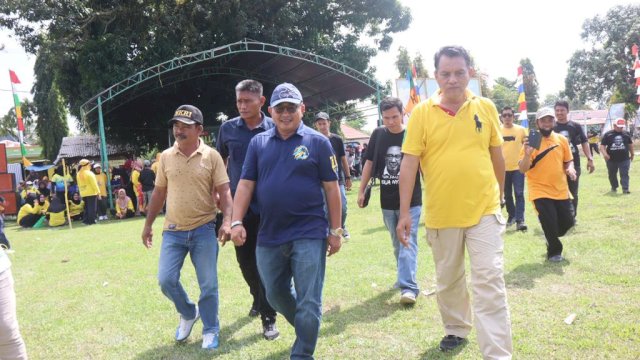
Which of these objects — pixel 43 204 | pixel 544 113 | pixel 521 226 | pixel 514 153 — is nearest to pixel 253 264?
pixel 544 113

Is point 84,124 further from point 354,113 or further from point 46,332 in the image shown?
point 46,332

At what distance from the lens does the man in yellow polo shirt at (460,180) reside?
300 cm

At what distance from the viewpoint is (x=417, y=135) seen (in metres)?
3.21

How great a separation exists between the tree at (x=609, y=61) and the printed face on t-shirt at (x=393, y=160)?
40534mm

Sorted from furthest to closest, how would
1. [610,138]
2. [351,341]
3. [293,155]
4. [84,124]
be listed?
[84,124], [610,138], [351,341], [293,155]

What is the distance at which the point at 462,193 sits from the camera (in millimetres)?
3092

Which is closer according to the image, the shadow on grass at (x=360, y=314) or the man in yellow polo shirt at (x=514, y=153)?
the shadow on grass at (x=360, y=314)

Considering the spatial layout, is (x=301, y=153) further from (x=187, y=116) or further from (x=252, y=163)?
(x=187, y=116)

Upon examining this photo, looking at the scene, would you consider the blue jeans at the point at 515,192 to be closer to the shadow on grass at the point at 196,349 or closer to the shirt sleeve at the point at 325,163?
the shadow on grass at the point at 196,349

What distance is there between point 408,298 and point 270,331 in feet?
4.15

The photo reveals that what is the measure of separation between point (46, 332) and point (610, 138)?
12.0 metres

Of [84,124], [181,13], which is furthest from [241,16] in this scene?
[84,124]

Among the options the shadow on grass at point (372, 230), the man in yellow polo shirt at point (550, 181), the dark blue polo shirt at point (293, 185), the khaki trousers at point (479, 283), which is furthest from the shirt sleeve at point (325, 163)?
the shadow on grass at point (372, 230)

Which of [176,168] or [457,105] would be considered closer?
[457,105]
